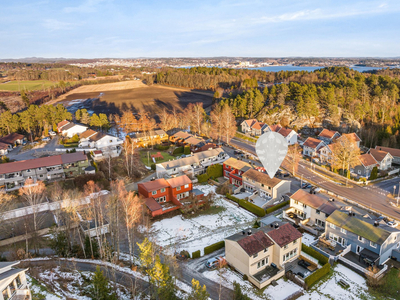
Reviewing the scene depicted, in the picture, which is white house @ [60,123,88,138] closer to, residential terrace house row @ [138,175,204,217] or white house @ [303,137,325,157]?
residential terrace house row @ [138,175,204,217]

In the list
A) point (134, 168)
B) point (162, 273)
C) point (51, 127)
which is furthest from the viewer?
point (51, 127)

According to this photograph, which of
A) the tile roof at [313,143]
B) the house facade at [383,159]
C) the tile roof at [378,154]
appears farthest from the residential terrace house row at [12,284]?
the tile roof at [378,154]

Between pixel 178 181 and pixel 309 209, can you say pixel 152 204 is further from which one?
pixel 309 209

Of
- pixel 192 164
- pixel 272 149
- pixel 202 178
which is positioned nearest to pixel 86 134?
pixel 192 164

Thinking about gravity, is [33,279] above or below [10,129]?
below

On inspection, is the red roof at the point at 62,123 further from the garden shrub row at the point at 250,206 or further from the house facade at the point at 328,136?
the house facade at the point at 328,136

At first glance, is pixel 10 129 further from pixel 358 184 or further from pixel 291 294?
pixel 358 184

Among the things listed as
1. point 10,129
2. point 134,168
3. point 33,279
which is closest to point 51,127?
point 10,129

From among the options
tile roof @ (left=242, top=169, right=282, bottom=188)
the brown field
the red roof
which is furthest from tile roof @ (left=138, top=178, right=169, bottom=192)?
the brown field
